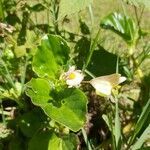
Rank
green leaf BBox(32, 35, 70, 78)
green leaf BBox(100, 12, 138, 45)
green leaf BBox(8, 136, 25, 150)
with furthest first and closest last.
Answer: green leaf BBox(100, 12, 138, 45), green leaf BBox(8, 136, 25, 150), green leaf BBox(32, 35, 70, 78)

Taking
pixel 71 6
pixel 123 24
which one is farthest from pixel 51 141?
pixel 123 24

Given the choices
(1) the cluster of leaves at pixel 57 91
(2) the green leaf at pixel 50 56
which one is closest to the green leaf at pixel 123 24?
(1) the cluster of leaves at pixel 57 91

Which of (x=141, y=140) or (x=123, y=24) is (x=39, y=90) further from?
(x=123, y=24)

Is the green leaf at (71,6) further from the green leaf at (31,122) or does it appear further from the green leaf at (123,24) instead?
the green leaf at (123,24)

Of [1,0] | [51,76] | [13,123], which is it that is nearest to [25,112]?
[13,123]

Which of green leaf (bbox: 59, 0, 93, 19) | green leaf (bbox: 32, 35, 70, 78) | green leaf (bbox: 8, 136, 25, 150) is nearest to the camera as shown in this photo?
green leaf (bbox: 59, 0, 93, 19)

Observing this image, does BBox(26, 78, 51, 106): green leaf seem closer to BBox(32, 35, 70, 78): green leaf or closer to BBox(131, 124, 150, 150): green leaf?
BBox(32, 35, 70, 78): green leaf

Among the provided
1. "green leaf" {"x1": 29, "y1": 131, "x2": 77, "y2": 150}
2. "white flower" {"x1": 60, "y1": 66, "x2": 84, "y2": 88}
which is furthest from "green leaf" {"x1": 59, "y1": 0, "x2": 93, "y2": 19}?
"green leaf" {"x1": 29, "y1": 131, "x2": 77, "y2": 150}

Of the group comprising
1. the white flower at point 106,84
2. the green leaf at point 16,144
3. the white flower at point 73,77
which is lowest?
the green leaf at point 16,144
